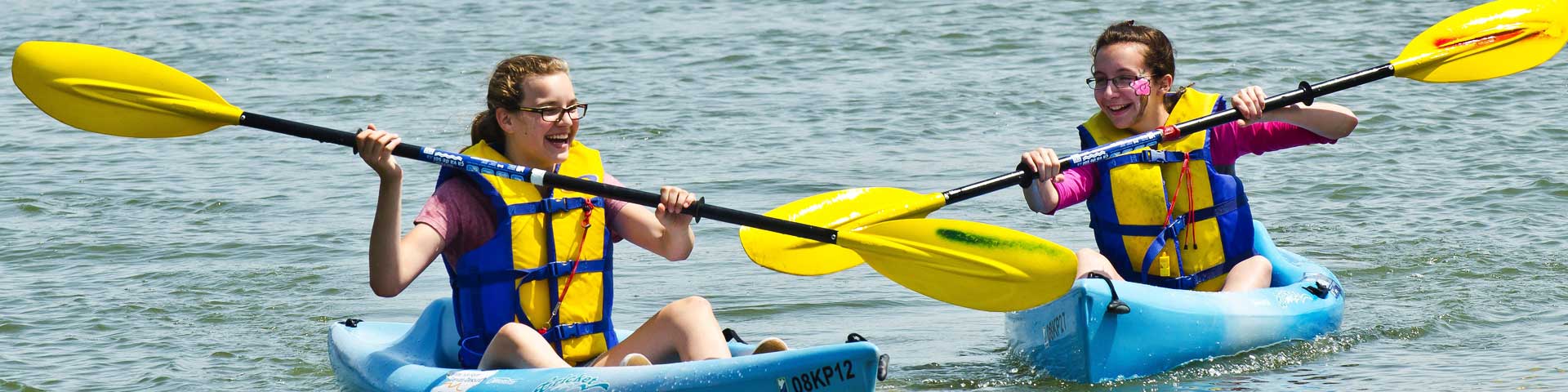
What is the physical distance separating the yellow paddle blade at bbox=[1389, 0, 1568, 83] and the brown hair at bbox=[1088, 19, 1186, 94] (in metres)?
0.80

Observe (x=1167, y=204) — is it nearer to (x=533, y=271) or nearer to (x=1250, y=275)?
(x=1250, y=275)

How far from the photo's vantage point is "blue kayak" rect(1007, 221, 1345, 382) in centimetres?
424

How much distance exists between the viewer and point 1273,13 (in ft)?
41.6

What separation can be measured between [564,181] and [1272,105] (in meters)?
1.84

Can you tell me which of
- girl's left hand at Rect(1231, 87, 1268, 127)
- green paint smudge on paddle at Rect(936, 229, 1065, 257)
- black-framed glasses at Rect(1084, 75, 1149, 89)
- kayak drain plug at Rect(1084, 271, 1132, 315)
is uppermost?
black-framed glasses at Rect(1084, 75, 1149, 89)

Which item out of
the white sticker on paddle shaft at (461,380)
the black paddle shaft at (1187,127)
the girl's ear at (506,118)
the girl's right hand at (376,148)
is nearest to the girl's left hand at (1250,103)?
the black paddle shaft at (1187,127)

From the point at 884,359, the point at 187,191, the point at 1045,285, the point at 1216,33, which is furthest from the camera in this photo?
the point at 1216,33

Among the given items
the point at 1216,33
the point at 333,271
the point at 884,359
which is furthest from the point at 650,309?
the point at 1216,33

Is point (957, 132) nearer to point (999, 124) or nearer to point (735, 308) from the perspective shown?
point (999, 124)

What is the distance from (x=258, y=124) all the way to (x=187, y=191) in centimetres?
419

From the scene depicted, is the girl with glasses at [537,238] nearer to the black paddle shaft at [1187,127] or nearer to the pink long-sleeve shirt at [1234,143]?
the black paddle shaft at [1187,127]

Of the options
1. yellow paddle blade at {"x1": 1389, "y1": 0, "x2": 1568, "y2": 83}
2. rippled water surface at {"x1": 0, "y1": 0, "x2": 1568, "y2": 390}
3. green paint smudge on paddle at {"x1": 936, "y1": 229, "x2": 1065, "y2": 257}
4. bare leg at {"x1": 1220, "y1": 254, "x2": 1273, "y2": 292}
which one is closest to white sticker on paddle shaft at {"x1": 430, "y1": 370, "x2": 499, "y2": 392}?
green paint smudge on paddle at {"x1": 936, "y1": 229, "x2": 1065, "y2": 257}

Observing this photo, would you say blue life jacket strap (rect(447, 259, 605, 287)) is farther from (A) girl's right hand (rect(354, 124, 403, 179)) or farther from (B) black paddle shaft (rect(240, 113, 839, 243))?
(A) girl's right hand (rect(354, 124, 403, 179))

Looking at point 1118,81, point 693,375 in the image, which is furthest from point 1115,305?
point 693,375
